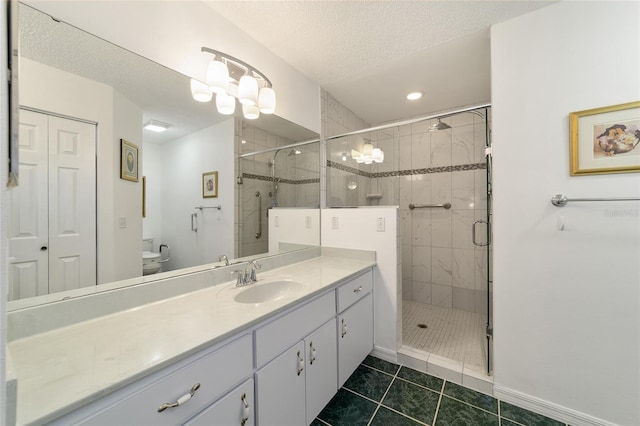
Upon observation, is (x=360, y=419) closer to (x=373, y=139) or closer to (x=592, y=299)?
(x=592, y=299)

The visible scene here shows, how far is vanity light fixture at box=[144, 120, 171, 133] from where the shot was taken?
119cm

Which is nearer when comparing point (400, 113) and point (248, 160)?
point (248, 160)

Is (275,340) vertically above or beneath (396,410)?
above

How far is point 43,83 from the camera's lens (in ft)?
2.84

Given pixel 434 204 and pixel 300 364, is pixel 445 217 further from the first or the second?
pixel 300 364

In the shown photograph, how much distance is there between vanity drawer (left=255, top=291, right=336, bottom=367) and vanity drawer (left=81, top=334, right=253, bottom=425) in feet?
0.19

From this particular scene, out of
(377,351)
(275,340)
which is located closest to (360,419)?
(377,351)

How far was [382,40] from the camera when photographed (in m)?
1.74

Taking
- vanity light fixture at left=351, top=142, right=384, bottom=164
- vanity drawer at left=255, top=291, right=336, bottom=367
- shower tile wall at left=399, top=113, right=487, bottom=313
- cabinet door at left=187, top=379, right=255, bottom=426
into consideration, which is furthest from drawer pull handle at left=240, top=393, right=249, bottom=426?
shower tile wall at left=399, top=113, right=487, bottom=313

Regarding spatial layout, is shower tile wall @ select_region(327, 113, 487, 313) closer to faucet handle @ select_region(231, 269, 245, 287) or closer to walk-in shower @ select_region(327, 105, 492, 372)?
walk-in shower @ select_region(327, 105, 492, 372)

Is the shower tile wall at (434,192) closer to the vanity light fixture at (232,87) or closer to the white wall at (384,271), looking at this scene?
the white wall at (384,271)

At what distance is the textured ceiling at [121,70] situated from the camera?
0.88 metres

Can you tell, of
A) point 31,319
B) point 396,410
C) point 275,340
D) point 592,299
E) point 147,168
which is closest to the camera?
point 31,319

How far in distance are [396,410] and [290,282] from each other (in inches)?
38.6
